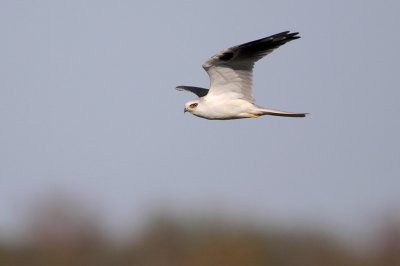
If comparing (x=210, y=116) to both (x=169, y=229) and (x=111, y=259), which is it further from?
(x=169, y=229)

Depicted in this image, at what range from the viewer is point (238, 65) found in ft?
56.2

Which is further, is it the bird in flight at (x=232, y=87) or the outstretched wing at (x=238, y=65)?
the bird in flight at (x=232, y=87)

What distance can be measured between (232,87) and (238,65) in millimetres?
385

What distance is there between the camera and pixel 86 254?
31703 mm

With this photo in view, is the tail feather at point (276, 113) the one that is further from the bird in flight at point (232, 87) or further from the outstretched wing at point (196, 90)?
the outstretched wing at point (196, 90)

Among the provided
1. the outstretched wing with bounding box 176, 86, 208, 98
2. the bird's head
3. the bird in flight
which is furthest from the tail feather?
the outstretched wing with bounding box 176, 86, 208, 98

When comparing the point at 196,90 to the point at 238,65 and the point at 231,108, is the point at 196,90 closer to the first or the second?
the point at 231,108

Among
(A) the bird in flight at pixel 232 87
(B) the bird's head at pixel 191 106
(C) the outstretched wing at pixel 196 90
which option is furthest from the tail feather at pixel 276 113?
(C) the outstretched wing at pixel 196 90

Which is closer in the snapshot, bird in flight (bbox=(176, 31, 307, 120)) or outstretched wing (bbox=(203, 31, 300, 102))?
outstretched wing (bbox=(203, 31, 300, 102))

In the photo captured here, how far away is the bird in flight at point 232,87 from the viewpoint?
55.4ft

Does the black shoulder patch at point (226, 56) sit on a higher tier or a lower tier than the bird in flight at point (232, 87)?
higher

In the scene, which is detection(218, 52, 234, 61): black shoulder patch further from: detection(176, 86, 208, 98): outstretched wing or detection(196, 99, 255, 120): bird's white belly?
detection(176, 86, 208, 98): outstretched wing

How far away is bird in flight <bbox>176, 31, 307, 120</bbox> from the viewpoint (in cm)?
1689

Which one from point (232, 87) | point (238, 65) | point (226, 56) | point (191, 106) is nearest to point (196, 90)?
point (191, 106)
